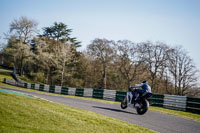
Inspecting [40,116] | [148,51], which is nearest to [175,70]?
[148,51]

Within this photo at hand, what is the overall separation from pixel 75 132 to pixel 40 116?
139 cm

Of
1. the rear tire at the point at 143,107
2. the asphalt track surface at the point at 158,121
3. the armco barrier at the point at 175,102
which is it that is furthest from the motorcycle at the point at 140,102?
the armco barrier at the point at 175,102

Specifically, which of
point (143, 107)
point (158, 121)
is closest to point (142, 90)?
point (143, 107)

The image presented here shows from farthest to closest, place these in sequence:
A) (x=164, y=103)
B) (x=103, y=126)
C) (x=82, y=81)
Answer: (x=82, y=81) < (x=164, y=103) < (x=103, y=126)

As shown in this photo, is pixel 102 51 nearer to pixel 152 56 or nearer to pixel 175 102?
pixel 152 56

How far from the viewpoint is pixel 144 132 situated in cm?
580

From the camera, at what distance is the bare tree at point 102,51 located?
40894 mm

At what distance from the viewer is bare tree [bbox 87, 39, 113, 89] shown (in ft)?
134

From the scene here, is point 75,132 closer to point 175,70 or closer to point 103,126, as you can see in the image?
point 103,126

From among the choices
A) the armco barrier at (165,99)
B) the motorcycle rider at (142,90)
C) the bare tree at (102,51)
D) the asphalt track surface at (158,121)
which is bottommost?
the asphalt track surface at (158,121)

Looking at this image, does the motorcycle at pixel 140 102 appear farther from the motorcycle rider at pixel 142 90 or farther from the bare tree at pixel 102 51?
the bare tree at pixel 102 51

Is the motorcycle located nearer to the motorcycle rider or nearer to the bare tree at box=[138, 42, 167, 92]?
the motorcycle rider

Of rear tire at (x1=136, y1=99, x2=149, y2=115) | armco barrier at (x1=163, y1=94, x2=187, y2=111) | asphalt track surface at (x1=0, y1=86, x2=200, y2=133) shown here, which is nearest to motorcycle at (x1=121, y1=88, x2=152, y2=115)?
rear tire at (x1=136, y1=99, x2=149, y2=115)

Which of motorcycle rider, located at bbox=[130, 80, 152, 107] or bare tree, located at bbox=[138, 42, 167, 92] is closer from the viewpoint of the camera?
motorcycle rider, located at bbox=[130, 80, 152, 107]
